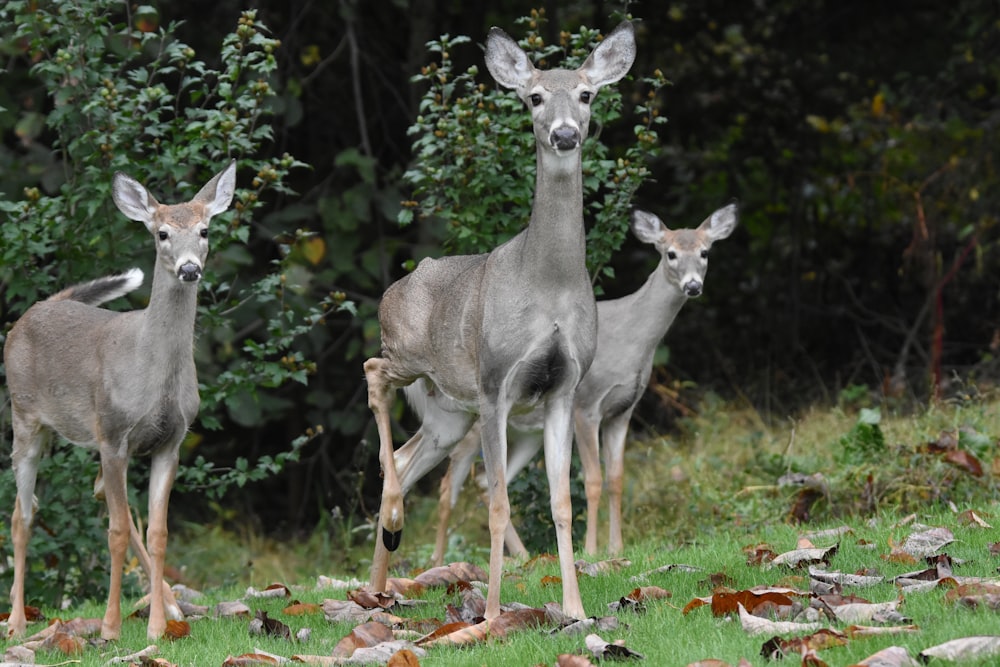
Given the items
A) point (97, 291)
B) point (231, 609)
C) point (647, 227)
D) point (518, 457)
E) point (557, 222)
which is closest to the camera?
point (557, 222)

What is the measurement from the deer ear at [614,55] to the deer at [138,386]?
1.92 meters

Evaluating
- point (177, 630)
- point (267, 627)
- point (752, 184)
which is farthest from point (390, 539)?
point (752, 184)

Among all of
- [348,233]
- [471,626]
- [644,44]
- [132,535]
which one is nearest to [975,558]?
[471,626]

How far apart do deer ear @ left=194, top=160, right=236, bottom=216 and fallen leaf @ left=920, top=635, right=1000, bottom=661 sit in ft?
13.6

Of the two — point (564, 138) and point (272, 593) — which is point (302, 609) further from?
point (564, 138)

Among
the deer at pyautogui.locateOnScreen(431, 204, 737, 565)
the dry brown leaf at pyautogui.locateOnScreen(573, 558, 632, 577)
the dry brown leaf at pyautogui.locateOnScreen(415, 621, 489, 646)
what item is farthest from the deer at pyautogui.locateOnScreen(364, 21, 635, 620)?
the deer at pyautogui.locateOnScreen(431, 204, 737, 565)

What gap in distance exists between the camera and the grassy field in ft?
16.2

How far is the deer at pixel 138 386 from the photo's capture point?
6727mm

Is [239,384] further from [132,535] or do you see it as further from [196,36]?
[196,36]

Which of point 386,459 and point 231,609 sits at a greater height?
point 386,459

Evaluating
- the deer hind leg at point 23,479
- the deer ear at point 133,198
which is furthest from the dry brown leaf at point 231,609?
the deer ear at point 133,198

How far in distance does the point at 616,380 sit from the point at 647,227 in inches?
41.1

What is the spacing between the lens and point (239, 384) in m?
8.43

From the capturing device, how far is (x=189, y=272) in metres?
6.43
